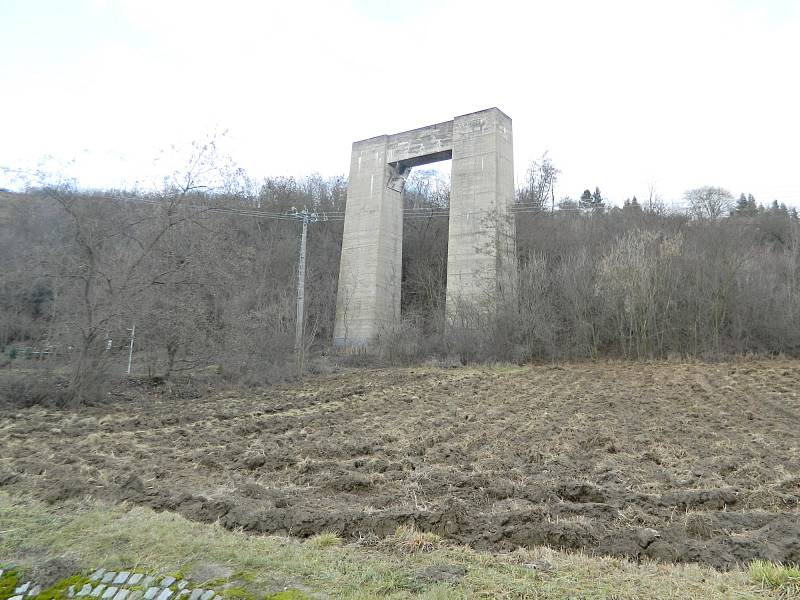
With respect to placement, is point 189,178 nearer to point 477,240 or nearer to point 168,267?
point 168,267

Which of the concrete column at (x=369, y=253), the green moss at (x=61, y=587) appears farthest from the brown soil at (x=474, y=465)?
the concrete column at (x=369, y=253)

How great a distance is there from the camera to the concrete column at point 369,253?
1262 inches

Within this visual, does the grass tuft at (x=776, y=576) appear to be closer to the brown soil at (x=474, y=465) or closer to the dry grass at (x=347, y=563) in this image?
the dry grass at (x=347, y=563)

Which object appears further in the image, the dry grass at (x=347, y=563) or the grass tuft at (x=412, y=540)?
the grass tuft at (x=412, y=540)

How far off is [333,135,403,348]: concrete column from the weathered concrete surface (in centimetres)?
5

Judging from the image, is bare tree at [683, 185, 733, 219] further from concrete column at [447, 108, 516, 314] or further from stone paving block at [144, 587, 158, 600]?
stone paving block at [144, 587, 158, 600]

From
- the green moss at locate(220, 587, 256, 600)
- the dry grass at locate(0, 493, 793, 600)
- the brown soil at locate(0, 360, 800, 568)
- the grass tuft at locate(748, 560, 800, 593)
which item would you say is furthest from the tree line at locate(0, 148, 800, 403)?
the grass tuft at locate(748, 560, 800, 593)

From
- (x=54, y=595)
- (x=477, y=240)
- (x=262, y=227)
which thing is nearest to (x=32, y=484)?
(x=54, y=595)

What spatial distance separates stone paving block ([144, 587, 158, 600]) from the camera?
4059 millimetres

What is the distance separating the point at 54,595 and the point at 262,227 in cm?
3882

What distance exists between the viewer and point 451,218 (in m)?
30.0

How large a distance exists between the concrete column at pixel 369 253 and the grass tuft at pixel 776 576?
2780 centimetres

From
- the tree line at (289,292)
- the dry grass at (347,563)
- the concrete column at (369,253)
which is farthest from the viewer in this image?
the concrete column at (369,253)

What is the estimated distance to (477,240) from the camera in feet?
95.0
